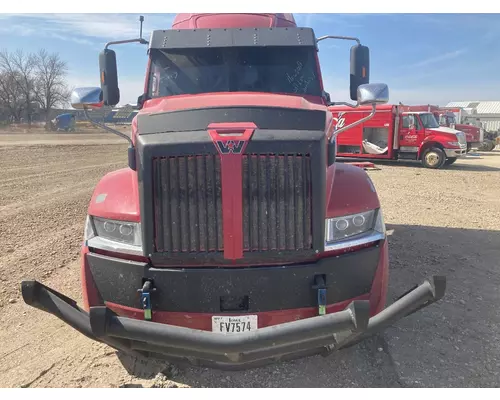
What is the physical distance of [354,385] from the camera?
2.92 metres

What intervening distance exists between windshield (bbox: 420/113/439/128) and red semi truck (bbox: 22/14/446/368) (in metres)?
16.6

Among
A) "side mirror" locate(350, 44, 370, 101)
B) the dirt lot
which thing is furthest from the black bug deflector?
"side mirror" locate(350, 44, 370, 101)

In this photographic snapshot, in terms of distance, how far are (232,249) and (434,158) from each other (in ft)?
55.2

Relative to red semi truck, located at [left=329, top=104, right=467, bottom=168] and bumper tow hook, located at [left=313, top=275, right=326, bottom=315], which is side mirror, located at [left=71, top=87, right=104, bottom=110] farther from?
red semi truck, located at [left=329, top=104, right=467, bottom=168]

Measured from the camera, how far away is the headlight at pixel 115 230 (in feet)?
8.55

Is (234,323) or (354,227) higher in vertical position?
(354,227)

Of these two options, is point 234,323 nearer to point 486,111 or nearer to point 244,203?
point 244,203

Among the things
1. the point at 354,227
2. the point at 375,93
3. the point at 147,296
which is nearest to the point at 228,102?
the point at 375,93

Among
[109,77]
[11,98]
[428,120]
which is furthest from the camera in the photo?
[11,98]

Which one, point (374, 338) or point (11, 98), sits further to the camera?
point (11, 98)

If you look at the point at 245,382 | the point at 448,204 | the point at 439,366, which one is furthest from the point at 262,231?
the point at 448,204

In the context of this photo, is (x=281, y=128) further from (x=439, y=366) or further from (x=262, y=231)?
(x=439, y=366)

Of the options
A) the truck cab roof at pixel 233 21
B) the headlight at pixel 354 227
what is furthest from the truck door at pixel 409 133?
the headlight at pixel 354 227

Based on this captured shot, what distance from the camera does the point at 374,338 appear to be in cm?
351
